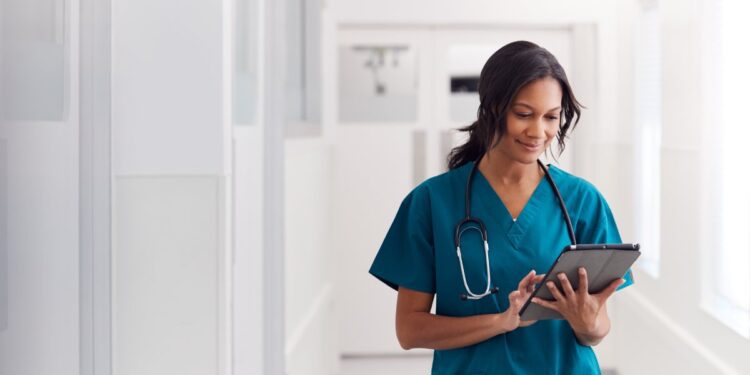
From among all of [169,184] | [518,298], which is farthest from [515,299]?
[169,184]

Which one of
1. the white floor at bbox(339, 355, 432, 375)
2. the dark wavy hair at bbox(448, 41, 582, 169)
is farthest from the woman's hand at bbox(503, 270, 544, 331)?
the white floor at bbox(339, 355, 432, 375)

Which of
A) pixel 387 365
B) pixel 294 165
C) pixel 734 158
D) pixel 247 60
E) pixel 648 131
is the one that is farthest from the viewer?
pixel 387 365

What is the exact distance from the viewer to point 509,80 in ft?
4.81

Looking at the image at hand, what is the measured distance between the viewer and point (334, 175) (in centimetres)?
502

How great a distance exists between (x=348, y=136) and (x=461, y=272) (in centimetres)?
368

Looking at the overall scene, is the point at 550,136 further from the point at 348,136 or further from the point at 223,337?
the point at 348,136

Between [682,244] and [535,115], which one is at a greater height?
[535,115]

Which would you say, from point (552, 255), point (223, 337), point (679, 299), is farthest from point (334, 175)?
point (552, 255)

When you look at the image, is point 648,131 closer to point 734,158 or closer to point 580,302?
point 734,158

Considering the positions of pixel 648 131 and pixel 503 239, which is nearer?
pixel 503 239

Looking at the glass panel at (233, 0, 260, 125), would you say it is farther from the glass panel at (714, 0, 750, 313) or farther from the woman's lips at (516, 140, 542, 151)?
the glass panel at (714, 0, 750, 313)

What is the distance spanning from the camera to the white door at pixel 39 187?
4.79 ft

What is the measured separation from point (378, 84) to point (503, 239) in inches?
145

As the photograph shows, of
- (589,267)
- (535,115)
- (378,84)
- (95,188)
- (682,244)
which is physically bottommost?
(682,244)
